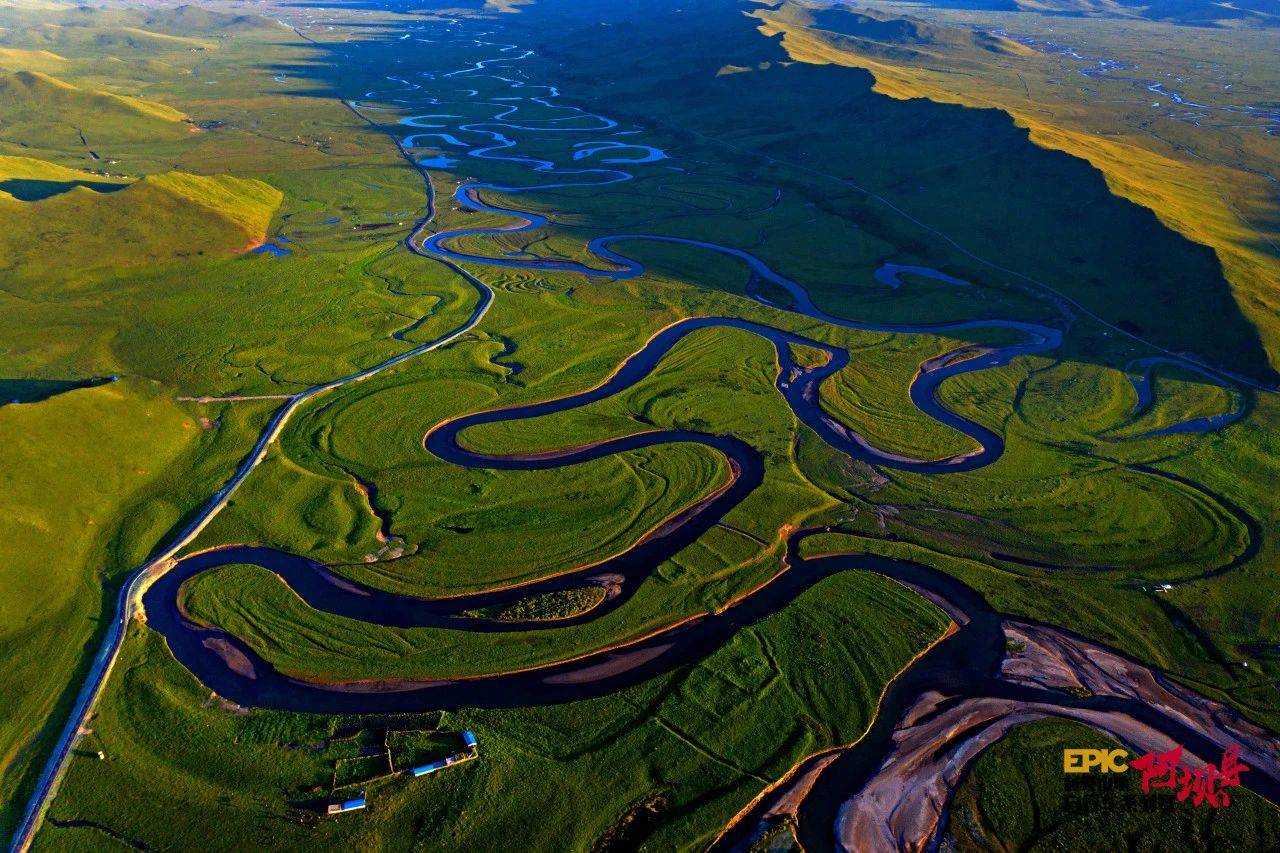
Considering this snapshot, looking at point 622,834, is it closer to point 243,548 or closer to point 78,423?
point 243,548

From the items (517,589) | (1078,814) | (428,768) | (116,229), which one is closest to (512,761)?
(428,768)

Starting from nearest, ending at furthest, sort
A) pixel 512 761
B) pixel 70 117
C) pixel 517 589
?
pixel 512 761 < pixel 517 589 < pixel 70 117

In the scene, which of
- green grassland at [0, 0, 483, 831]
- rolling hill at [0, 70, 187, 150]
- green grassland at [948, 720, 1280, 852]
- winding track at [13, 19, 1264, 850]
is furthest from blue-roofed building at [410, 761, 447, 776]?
rolling hill at [0, 70, 187, 150]

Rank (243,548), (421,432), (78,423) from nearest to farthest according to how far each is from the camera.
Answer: (243,548), (78,423), (421,432)

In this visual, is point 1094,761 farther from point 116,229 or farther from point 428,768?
point 116,229

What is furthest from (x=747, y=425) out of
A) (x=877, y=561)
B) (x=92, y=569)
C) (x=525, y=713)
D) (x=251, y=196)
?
(x=251, y=196)

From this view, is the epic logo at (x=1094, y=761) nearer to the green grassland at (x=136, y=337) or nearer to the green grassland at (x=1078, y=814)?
the green grassland at (x=1078, y=814)

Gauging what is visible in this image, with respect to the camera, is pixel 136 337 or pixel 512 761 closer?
pixel 512 761
